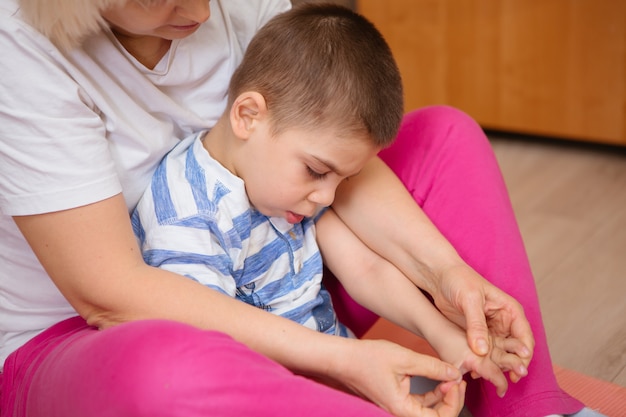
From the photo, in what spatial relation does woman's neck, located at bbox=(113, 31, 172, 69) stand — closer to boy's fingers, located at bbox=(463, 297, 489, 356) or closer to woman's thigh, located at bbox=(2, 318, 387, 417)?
woman's thigh, located at bbox=(2, 318, 387, 417)

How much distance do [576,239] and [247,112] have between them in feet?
3.02

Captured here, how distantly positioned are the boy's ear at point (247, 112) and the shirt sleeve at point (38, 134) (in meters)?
0.19

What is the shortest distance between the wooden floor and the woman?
0.37 metres

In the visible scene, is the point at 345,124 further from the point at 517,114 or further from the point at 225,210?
the point at 517,114

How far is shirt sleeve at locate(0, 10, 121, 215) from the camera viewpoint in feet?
2.48

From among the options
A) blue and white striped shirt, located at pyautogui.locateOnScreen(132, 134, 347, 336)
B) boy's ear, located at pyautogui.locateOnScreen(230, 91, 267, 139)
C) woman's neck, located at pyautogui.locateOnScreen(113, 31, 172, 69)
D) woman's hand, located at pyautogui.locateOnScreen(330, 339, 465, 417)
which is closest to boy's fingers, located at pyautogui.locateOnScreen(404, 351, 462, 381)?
woman's hand, located at pyautogui.locateOnScreen(330, 339, 465, 417)

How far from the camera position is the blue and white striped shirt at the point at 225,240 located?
34.0 inches

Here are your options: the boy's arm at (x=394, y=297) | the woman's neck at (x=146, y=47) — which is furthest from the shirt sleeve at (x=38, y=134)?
the boy's arm at (x=394, y=297)

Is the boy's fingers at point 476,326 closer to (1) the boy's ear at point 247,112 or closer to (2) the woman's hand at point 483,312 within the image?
(2) the woman's hand at point 483,312

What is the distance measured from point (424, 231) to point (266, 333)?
28cm

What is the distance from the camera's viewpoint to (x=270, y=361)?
2.36 feet

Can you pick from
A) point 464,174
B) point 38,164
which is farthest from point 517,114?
point 38,164

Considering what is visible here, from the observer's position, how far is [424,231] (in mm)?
984

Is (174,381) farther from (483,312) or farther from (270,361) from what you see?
(483,312)
